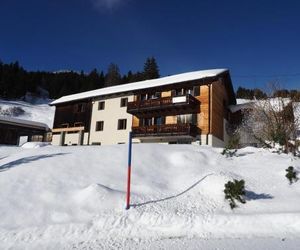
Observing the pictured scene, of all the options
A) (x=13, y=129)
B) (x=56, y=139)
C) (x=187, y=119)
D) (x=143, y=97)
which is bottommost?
(x=56, y=139)

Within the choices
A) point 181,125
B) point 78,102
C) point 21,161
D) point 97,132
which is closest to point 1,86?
point 78,102

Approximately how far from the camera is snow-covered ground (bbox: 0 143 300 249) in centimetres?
739

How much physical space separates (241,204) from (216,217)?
174 cm

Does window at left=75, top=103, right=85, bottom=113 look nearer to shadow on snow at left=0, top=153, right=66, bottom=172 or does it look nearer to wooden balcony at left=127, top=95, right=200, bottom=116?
wooden balcony at left=127, top=95, right=200, bottom=116

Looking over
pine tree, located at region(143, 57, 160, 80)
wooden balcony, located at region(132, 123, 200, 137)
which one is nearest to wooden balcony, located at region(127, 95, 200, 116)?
wooden balcony, located at region(132, 123, 200, 137)

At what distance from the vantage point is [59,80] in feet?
359

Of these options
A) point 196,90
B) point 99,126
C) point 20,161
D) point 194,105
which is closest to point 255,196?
point 20,161

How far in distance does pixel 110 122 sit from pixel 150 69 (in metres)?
43.7

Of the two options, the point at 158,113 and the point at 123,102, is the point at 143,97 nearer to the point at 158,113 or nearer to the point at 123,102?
the point at 123,102

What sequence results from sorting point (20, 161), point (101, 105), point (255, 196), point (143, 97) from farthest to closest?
point (101, 105), point (143, 97), point (20, 161), point (255, 196)

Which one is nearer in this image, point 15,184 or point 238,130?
point 15,184

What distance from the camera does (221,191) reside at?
10.6m

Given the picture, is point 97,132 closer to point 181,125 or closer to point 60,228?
point 181,125

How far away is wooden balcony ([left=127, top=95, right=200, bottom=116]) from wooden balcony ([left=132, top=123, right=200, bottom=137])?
201 centimetres
